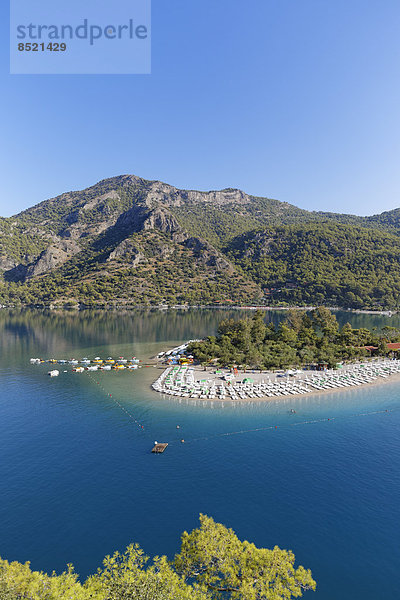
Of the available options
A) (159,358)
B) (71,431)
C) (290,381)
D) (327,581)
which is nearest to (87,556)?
(327,581)

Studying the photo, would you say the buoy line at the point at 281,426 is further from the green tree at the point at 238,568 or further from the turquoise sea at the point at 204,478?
the green tree at the point at 238,568

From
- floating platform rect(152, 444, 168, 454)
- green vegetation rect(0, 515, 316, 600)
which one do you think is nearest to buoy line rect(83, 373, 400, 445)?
floating platform rect(152, 444, 168, 454)

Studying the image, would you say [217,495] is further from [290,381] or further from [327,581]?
[290,381]

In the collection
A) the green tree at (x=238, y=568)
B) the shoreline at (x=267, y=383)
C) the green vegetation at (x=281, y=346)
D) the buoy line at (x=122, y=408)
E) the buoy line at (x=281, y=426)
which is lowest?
the buoy line at (x=281, y=426)

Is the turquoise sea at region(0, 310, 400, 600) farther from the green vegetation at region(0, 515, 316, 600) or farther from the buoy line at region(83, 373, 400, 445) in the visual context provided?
the green vegetation at region(0, 515, 316, 600)

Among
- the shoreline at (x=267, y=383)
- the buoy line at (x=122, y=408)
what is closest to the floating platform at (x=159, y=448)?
the buoy line at (x=122, y=408)

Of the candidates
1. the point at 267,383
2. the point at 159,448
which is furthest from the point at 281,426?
the point at 159,448

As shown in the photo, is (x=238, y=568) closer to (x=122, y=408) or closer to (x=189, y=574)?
(x=189, y=574)
